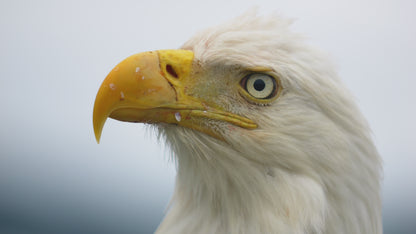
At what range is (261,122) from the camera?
2590mm

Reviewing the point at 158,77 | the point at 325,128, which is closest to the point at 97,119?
the point at 158,77

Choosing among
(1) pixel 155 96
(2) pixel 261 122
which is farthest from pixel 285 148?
(1) pixel 155 96

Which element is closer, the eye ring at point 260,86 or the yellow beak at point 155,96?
the yellow beak at point 155,96

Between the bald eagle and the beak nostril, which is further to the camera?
the beak nostril

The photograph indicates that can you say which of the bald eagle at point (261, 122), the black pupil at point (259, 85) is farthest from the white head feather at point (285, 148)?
the black pupil at point (259, 85)

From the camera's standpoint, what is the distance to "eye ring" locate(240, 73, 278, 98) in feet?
8.46

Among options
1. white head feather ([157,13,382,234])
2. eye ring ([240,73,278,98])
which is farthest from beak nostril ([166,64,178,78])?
eye ring ([240,73,278,98])

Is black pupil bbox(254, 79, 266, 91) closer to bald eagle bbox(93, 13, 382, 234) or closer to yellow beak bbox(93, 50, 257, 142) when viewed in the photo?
bald eagle bbox(93, 13, 382, 234)

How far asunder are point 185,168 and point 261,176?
0.58 meters

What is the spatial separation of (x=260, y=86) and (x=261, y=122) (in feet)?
0.72

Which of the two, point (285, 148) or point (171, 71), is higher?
point (171, 71)

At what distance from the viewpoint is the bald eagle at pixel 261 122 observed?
2523mm

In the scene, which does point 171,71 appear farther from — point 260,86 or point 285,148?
point 285,148

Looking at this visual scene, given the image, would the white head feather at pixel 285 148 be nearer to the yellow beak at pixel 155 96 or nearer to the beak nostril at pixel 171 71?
the yellow beak at pixel 155 96
